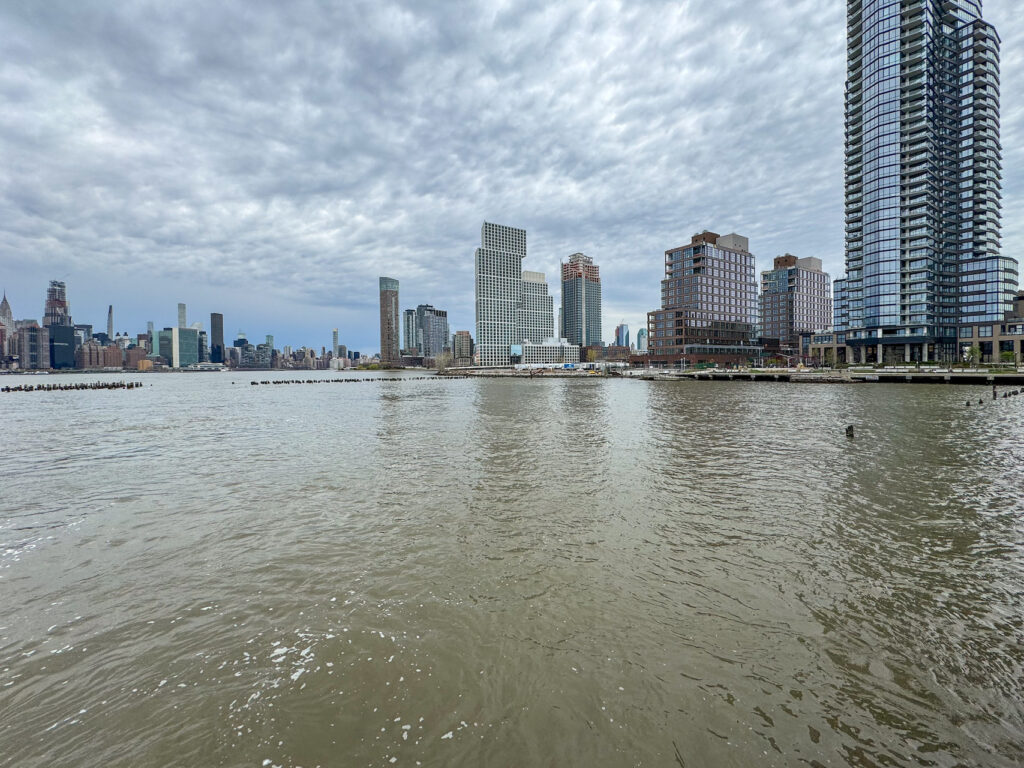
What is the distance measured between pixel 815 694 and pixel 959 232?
216939mm

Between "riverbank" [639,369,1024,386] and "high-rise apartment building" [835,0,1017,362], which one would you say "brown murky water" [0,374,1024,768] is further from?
"high-rise apartment building" [835,0,1017,362]

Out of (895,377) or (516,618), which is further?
(895,377)

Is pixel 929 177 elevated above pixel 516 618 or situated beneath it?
elevated above

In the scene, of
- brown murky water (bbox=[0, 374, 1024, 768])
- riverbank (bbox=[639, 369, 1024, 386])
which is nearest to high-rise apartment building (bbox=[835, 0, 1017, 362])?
riverbank (bbox=[639, 369, 1024, 386])

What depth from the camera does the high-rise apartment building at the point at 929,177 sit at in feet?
468

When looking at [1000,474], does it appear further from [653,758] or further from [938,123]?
[938,123]

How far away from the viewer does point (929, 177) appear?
14275 cm

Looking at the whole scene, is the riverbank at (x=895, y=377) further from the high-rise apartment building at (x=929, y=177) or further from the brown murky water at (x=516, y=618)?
the brown murky water at (x=516, y=618)

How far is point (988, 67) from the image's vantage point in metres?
146

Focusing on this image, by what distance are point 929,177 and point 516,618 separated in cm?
20536

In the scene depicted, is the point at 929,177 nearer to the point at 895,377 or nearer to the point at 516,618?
the point at 895,377

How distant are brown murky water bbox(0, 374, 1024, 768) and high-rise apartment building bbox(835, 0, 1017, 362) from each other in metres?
170

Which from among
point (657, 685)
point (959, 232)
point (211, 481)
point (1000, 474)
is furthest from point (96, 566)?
point (959, 232)

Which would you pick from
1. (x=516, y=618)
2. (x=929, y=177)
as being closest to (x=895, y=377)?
(x=929, y=177)
